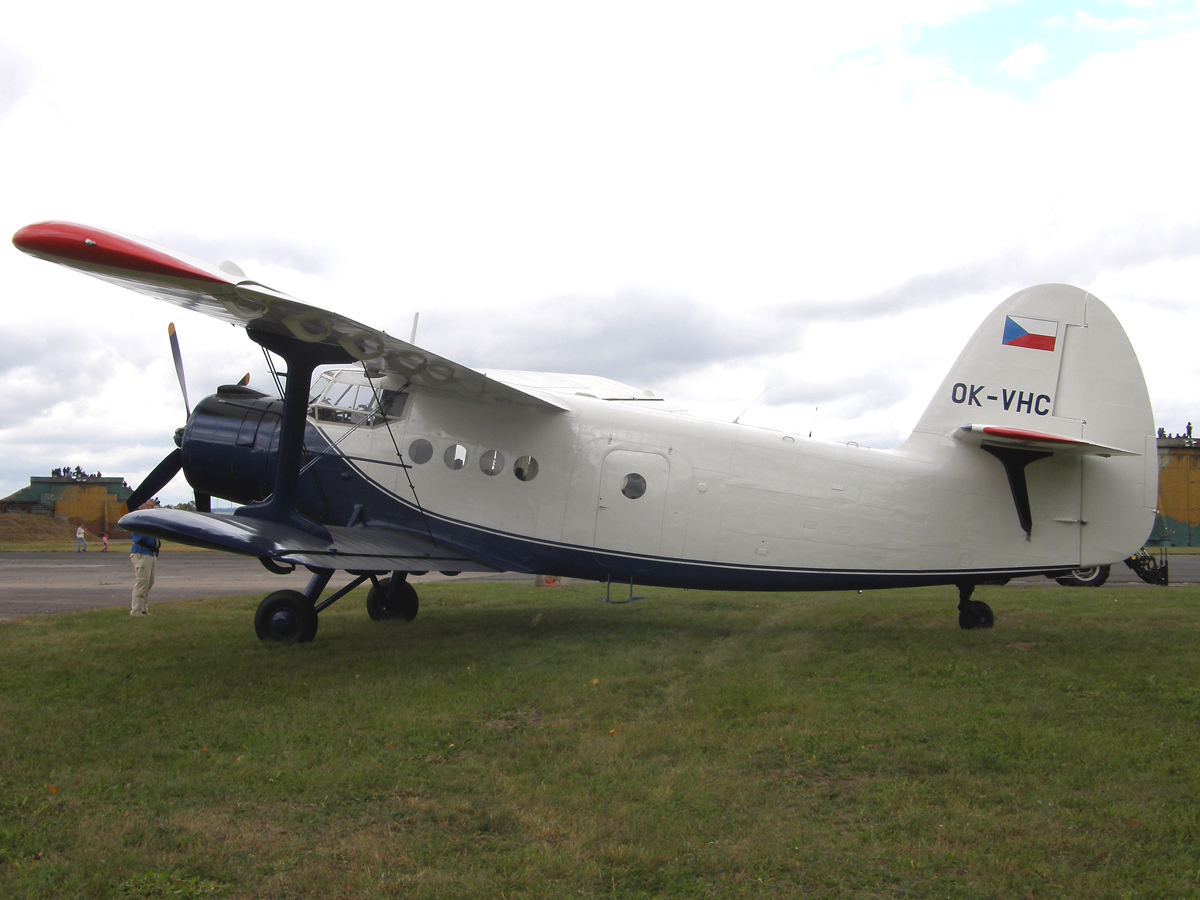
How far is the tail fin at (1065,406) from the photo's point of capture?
30.7 feet

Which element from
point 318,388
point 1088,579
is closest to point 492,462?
point 318,388

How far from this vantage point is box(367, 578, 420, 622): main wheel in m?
11.6

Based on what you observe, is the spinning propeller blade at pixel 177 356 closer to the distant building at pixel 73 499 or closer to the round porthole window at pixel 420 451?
the round porthole window at pixel 420 451

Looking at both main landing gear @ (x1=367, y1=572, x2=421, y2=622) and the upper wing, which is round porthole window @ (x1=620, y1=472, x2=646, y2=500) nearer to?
the upper wing

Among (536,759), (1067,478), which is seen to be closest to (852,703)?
(536,759)

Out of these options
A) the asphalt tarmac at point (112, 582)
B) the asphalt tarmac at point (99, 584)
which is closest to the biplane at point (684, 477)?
the asphalt tarmac at point (99, 584)

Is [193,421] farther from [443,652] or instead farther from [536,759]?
[536,759]

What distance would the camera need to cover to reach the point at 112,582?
19062 millimetres

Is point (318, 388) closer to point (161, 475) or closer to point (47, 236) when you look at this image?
point (161, 475)

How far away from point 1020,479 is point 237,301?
8.83 metres

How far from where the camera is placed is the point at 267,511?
9344 mm

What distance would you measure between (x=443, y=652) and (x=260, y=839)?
16.6 feet

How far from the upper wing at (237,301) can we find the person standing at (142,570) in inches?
196

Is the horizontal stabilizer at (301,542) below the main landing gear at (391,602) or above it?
above
